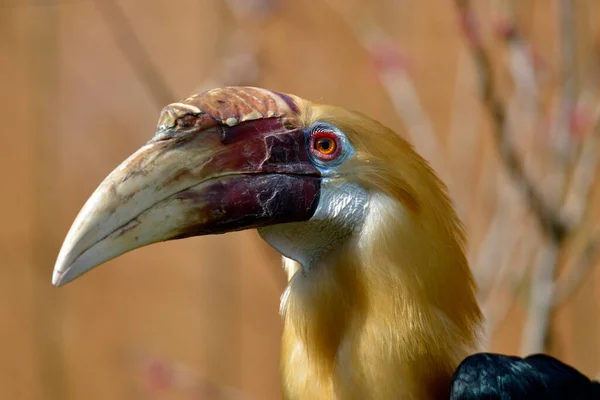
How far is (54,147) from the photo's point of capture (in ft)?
10.3

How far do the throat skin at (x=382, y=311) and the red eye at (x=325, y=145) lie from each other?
0.09 metres

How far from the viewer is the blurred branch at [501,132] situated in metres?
1.58

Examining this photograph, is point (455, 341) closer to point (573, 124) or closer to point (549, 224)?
point (549, 224)

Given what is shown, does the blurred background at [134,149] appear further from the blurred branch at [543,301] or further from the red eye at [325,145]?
the red eye at [325,145]

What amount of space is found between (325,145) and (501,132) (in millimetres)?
660

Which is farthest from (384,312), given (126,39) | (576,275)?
(126,39)

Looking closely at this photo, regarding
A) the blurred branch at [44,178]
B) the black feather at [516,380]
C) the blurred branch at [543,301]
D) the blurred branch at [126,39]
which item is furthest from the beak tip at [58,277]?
the blurred branch at [44,178]

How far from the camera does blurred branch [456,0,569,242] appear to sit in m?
1.58

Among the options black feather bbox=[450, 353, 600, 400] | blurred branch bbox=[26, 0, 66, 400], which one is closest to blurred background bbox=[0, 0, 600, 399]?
blurred branch bbox=[26, 0, 66, 400]

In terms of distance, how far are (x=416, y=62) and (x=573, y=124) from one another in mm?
1112

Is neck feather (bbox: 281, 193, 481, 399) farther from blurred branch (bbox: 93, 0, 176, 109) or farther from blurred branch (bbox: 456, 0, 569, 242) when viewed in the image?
blurred branch (bbox: 93, 0, 176, 109)

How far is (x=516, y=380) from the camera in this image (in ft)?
3.66

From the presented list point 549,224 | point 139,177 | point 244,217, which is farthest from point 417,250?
point 549,224

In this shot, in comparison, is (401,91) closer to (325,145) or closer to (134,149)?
(134,149)
